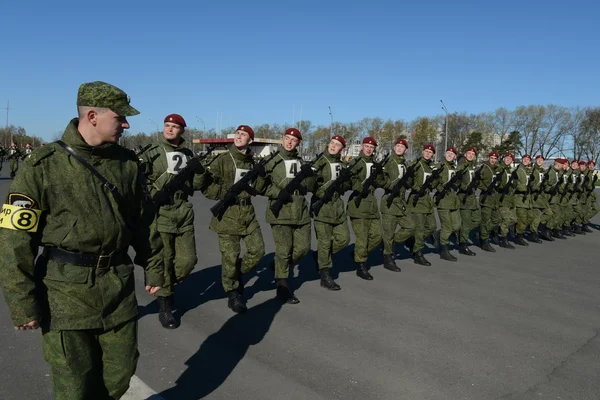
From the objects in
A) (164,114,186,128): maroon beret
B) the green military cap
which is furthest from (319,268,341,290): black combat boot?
the green military cap

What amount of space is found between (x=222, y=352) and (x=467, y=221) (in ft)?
21.4

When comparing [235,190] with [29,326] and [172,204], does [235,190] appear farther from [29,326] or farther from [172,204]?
[29,326]

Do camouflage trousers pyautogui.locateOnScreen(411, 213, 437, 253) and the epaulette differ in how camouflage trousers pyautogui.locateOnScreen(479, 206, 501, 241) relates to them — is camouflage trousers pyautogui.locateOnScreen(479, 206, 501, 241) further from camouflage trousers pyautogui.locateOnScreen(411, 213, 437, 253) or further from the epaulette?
the epaulette

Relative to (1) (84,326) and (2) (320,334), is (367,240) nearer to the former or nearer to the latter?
(2) (320,334)

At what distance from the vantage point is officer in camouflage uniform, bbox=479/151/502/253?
32.1 ft

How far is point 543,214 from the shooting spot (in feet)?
36.9

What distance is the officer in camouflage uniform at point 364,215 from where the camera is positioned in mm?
6941

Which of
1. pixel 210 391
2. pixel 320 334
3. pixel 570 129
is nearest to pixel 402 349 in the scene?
pixel 320 334

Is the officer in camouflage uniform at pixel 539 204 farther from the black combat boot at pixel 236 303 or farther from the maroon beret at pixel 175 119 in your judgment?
the maroon beret at pixel 175 119

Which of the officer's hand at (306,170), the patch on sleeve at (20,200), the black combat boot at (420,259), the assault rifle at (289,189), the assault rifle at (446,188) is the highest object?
the patch on sleeve at (20,200)

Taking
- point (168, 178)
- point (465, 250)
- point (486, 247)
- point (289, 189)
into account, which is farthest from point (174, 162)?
point (486, 247)

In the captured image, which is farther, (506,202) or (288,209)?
(506,202)

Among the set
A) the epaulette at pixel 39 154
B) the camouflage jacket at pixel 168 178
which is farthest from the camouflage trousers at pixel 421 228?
the epaulette at pixel 39 154

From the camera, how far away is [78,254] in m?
2.39
